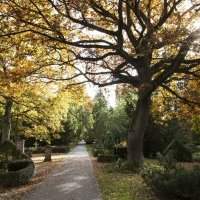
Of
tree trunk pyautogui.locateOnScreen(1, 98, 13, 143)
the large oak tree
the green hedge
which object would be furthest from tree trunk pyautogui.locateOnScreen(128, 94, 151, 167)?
the green hedge

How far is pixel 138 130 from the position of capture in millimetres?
23469

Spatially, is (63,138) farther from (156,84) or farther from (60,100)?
(156,84)

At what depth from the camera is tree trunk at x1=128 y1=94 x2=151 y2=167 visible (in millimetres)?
23297

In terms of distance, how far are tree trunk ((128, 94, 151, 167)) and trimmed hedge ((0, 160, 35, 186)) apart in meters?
6.02

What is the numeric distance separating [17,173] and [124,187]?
4.74 metres

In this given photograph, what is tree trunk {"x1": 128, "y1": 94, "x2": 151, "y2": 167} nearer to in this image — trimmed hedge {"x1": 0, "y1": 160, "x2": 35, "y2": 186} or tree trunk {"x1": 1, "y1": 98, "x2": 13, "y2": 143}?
trimmed hedge {"x1": 0, "y1": 160, "x2": 35, "y2": 186}

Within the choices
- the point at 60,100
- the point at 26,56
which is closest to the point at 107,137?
the point at 60,100

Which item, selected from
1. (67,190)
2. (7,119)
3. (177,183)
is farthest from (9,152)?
(177,183)

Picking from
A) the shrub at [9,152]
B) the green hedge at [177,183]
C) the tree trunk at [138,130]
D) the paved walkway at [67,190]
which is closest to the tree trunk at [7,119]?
the shrub at [9,152]

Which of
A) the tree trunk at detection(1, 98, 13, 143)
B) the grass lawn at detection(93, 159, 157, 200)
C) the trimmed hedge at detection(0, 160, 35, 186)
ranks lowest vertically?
the grass lawn at detection(93, 159, 157, 200)

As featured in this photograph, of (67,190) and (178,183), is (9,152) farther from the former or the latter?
(178,183)

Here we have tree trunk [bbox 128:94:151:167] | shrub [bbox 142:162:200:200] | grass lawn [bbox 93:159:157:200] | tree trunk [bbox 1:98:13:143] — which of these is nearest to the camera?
shrub [bbox 142:162:200:200]

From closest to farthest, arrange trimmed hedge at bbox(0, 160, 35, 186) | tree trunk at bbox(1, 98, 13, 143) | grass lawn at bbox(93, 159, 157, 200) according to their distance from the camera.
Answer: grass lawn at bbox(93, 159, 157, 200)
trimmed hedge at bbox(0, 160, 35, 186)
tree trunk at bbox(1, 98, 13, 143)

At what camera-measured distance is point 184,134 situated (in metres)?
35.2
